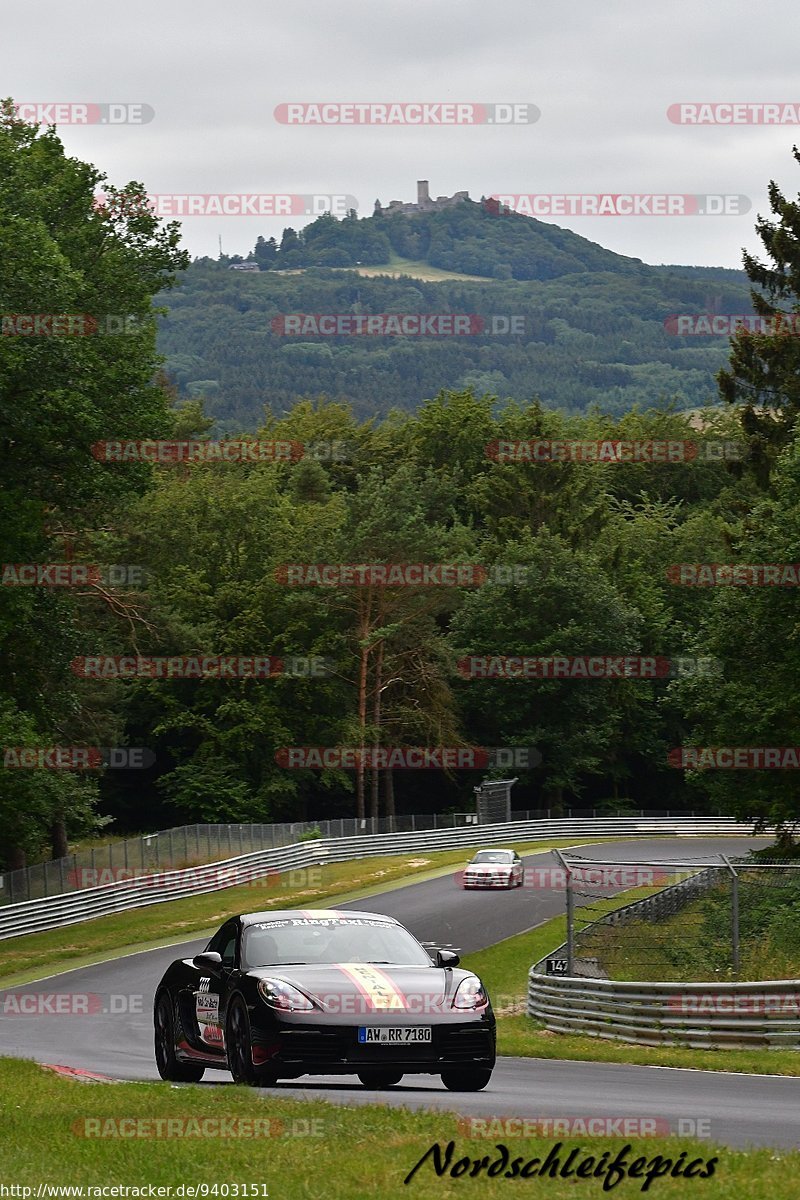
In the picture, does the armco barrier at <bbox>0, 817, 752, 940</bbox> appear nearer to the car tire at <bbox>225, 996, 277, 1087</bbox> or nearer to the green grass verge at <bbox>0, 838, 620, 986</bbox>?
the green grass verge at <bbox>0, 838, 620, 986</bbox>

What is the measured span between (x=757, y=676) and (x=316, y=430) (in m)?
78.0

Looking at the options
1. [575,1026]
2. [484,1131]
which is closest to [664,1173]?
[484,1131]

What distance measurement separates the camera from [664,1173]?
27.8 ft

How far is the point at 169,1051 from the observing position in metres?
15.0

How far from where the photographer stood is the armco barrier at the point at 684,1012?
19.1 meters

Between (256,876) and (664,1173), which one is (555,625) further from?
(664,1173)

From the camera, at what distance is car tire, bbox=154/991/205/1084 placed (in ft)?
48.4

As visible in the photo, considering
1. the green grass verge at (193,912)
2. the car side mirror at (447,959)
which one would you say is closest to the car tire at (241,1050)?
the car side mirror at (447,959)

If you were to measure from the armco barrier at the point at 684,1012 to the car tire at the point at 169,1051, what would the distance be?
7.27m

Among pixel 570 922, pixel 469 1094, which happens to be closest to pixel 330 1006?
pixel 469 1094

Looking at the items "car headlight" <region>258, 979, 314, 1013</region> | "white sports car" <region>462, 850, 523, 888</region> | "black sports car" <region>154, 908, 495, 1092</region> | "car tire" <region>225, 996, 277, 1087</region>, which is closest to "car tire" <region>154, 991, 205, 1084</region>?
"black sports car" <region>154, 908, 495, 1092</region>

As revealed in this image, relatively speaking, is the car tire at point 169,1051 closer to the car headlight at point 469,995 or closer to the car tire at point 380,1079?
the car tire at point 380,1079

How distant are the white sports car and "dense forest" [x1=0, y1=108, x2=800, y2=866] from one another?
6671 mm

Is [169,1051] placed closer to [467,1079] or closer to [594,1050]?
[467,1079]
